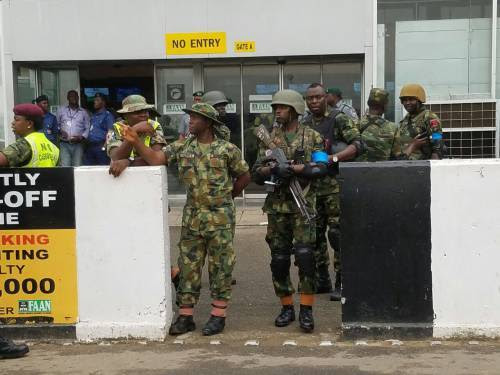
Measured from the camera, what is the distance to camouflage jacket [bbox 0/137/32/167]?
5.09 meters

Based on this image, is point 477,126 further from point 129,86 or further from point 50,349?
point 50,349

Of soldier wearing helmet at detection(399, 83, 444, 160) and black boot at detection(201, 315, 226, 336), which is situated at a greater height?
soldier wearing helmet at detection(399, 83, 444, 160)

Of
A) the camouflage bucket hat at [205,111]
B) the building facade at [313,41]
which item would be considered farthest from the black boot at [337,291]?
the building facade at [313,41]

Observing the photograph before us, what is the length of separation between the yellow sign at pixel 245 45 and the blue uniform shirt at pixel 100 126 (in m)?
2.42

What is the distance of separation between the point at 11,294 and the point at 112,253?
0.83 meters

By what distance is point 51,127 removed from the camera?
11.6 m

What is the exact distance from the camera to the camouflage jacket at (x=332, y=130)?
5.96m

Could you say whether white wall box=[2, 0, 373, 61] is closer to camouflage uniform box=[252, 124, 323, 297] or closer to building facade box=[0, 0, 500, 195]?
building facade box=[0, 0, 500, 195]

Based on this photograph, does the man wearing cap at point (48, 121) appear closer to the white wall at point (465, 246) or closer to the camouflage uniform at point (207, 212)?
the camouflage uniform at point (207, 212)

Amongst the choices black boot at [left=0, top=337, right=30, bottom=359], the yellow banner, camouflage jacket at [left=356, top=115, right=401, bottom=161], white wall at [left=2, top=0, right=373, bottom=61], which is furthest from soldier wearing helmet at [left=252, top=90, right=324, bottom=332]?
white wall at [left=2, top=0, right=373, bottom=61]

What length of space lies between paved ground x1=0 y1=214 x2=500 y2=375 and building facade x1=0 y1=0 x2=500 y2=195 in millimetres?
6476

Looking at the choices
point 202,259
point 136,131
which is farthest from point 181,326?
point 136,131

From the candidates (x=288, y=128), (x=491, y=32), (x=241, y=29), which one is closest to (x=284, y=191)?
(x=288, y=128)

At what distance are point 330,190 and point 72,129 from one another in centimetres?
662
